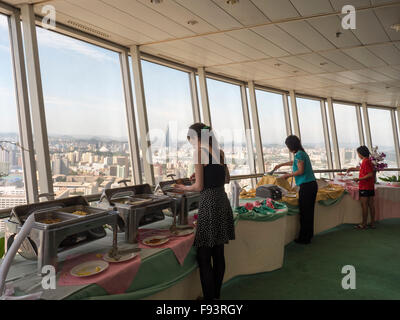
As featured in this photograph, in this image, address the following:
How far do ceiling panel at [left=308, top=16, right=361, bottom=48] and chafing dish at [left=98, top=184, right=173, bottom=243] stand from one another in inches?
85.6

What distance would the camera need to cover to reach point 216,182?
1.78 meters

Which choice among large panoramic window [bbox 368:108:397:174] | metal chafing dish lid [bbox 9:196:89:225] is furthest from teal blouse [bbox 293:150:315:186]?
large panoramic window [bbox 368:108:397:174]

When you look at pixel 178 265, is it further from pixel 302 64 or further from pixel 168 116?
pixel 302 64

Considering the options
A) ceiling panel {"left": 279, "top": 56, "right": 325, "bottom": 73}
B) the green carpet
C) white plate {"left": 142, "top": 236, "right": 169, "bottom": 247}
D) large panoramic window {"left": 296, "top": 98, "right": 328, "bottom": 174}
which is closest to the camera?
white plate {"left": 142, "top": 236, "right": 169, "bottom": 247}

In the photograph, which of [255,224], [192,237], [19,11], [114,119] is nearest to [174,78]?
[114,119]

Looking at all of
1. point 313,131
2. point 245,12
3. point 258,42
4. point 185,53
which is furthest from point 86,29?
point 313,131

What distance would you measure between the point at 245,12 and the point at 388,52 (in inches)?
90.4

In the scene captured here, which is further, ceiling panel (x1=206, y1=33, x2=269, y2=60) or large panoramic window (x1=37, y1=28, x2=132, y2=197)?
ceiling panel (x1=206, y1=33, x2=269, y2=60)

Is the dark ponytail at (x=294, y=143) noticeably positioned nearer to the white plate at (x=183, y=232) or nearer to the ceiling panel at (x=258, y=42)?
the ceiling panel at (x=258, y=42)

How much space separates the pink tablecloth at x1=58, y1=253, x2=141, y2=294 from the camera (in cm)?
120

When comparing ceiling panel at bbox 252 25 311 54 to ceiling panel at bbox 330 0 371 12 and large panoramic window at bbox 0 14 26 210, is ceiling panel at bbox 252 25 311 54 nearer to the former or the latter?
ceiling panel at bbox 330 0 371 12

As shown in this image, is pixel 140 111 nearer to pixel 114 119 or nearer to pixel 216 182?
pixel 114 119

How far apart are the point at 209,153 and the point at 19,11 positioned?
6.80 ft
